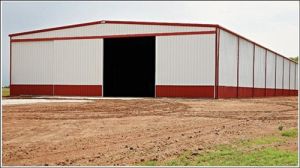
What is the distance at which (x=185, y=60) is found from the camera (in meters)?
31.1

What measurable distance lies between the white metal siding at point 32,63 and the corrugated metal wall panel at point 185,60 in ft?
32.5

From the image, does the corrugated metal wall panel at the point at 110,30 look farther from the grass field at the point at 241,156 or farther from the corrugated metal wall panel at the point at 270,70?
the grass field at the point at 241,156

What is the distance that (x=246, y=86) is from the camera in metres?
37.4

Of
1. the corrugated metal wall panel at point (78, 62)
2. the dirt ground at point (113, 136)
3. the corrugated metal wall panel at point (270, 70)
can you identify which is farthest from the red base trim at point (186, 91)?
the corrugated metal wall panel at point (270, 70)

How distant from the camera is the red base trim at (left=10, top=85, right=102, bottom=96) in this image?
112 feet

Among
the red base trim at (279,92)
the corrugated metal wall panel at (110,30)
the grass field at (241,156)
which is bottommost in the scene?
the grass field at (241,156)

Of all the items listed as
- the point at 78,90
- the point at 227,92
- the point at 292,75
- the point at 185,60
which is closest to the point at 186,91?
the point at 185,60

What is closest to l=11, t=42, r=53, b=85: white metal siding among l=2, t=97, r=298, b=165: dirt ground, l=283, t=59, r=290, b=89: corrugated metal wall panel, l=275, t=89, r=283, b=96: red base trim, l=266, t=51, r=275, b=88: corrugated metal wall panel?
l=2, t=97, r=298, b=165: dirt ground

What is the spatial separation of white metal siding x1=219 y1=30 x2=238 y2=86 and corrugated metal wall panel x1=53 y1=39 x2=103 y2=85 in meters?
9.60

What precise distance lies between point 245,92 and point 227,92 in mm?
5523

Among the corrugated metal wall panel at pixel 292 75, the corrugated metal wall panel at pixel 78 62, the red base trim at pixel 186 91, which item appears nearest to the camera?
the red base trim at pixel 186 91

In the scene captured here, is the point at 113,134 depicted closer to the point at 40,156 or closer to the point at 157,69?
the point at 40,156

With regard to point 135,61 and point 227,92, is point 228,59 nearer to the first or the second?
point 227,92

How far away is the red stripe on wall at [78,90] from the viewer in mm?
34003
